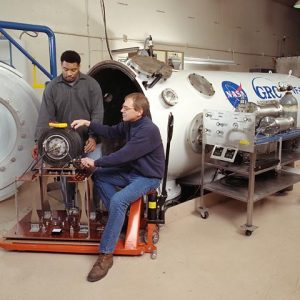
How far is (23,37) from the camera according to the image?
10.8 ft

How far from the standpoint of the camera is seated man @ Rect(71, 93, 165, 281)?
1.96 meters

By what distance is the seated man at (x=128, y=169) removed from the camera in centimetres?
196

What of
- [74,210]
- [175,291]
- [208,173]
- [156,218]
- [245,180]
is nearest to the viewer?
[175,291]

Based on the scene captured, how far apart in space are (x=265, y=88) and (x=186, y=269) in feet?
7.55

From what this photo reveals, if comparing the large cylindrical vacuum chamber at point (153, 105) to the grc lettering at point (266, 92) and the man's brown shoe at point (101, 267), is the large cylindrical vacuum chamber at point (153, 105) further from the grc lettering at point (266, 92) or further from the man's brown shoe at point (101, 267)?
the man's brown shoe at point (101, 267)

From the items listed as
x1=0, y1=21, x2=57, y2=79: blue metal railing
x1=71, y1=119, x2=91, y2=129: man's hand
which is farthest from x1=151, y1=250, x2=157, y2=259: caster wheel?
x1=0, y1=21, x2=57, y2=79: blue metal railing

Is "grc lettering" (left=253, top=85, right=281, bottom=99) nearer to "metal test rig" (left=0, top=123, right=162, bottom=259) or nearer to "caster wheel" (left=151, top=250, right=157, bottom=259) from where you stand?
"metal test rig" (left=0, top=123, right=162, bottom=259)

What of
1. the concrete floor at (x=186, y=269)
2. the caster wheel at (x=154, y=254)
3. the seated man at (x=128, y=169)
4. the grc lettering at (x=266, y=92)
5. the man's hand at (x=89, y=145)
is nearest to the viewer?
the concrete floor at (x=186, y=269)

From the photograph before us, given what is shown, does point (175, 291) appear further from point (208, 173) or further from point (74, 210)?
point (208, 173)

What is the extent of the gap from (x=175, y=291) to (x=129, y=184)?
70cm

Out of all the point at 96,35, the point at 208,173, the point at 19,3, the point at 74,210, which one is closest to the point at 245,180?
the point at 208,173

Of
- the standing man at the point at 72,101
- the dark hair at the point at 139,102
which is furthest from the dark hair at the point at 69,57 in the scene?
the dark hair at the point at 139,102

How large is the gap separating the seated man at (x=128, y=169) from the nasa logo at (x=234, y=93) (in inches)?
47.7

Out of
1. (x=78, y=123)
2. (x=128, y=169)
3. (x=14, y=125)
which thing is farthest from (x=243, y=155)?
(x=14, y=125)
